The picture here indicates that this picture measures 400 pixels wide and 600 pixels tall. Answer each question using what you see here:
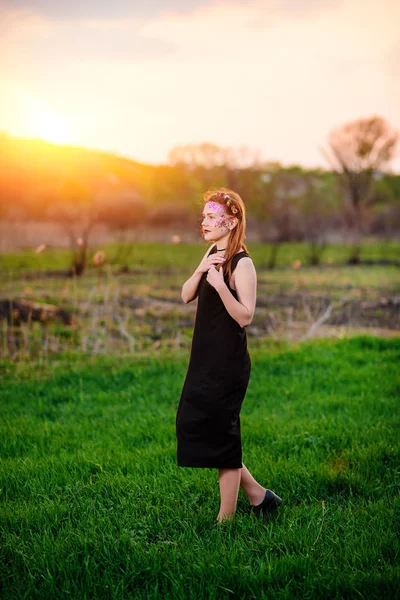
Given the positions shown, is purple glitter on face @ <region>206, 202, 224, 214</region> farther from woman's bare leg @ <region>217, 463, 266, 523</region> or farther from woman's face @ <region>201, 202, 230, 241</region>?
woman's bare leg @ <region>217, 463, 266, 523</region>

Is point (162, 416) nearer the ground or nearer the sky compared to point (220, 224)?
nearer the ground

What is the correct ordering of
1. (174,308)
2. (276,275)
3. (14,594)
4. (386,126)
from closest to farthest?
(14,594)
(174,308)
(276,275)
(386,126)

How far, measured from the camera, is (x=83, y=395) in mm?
5992

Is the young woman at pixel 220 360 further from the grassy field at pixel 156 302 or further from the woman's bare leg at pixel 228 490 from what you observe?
the grassy field at pixel 156 302

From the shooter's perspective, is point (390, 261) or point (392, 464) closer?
point (392, 464)

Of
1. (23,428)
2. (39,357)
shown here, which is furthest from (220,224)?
(39,357)

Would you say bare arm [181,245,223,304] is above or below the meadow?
above

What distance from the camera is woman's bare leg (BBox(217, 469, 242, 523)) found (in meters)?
3.21

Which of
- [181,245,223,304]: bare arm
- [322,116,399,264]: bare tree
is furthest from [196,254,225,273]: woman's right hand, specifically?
[322,116,399,264]: bare tree

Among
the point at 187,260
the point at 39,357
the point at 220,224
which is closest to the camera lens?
the point at 220,224

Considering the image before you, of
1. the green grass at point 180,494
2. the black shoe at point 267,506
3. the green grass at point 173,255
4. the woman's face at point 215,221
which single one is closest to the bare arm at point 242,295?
the woman's face at point 215,221

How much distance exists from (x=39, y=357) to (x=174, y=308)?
17.1 ft

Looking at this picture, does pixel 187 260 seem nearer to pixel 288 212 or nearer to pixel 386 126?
pixel 288 212

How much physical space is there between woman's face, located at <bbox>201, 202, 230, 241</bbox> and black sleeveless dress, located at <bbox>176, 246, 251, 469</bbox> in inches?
8.4
